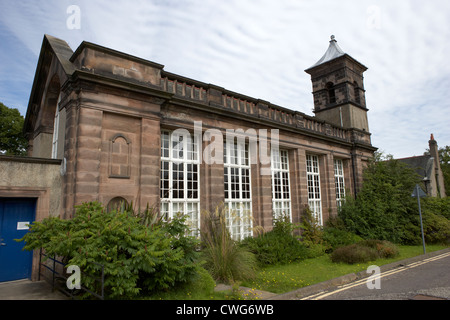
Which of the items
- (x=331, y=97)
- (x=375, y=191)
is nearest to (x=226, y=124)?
(x=375, y=191)

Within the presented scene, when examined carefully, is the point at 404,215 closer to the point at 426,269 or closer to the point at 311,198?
the point at 311,198

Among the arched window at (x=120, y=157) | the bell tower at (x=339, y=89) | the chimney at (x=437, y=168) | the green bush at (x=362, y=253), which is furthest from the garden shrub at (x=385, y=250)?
the chimney at (x=437, y=168)

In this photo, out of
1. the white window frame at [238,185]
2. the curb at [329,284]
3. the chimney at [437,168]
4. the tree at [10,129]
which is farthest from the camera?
the chimney at [437,168]

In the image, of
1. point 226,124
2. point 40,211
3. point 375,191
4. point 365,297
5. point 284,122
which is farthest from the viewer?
point 375,191

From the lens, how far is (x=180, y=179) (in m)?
10.5

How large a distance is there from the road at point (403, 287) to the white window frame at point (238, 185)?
4929 millimetres

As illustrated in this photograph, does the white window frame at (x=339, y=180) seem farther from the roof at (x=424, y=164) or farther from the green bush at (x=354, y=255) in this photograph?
the roof at (x=424, y=164)

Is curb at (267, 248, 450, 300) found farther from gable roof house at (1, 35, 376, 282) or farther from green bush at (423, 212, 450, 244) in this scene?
green bush at (423, 212, 450, 244)

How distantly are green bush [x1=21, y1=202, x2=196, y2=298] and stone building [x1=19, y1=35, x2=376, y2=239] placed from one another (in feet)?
5.75

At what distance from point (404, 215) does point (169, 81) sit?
14.0 m

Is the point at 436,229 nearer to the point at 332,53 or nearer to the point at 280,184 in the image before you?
the point at 280,184

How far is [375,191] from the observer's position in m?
17.1

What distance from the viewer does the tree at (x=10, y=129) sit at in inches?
950

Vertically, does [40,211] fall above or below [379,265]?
above
